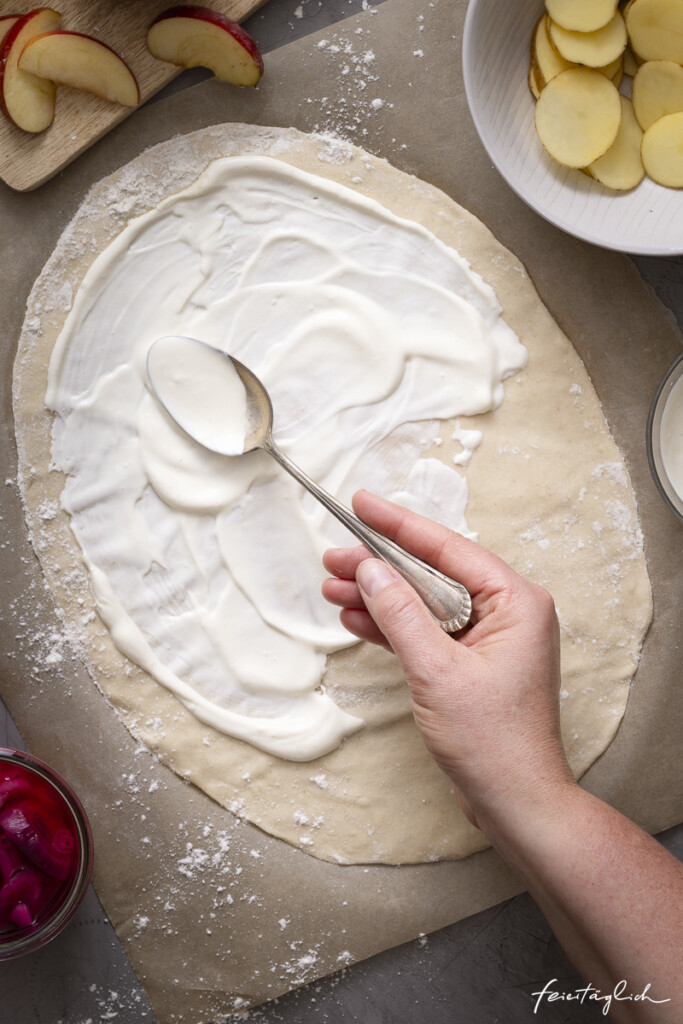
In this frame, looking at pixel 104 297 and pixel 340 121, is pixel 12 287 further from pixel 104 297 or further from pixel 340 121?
pixel 340 121

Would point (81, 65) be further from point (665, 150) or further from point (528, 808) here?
point (528, 808)

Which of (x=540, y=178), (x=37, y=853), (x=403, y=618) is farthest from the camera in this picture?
(x=540, y=178)

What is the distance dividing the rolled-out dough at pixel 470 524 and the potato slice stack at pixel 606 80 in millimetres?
203

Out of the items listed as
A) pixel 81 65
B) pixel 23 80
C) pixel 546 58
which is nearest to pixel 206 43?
pixel 81 65

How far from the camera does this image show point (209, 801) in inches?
50.3

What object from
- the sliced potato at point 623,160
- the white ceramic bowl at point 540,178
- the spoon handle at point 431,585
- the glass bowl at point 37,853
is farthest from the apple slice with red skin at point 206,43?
the glass bowl at point 37,853

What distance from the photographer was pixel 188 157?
127cm

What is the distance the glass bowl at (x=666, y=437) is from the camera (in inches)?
48.1

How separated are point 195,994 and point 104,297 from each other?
4.04ft

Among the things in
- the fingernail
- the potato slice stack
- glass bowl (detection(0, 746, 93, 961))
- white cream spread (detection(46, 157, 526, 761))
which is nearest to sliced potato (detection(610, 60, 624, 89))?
the potato slice stack

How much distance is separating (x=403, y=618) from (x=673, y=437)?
612mm

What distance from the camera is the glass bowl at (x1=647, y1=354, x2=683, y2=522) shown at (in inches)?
48.1

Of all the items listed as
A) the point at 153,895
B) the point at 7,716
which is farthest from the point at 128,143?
the point at 153,895

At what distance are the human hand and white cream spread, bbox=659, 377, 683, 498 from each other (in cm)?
35
